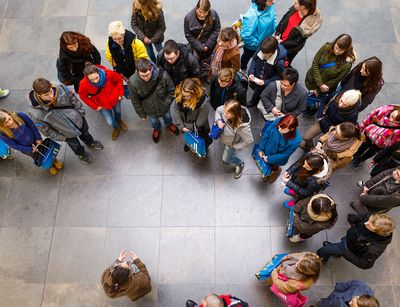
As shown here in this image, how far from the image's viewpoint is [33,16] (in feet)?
23.3

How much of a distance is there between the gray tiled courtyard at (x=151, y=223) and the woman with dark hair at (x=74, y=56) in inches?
40.4

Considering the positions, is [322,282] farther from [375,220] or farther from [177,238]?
[177,238]

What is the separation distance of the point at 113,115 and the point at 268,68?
8.18 ft

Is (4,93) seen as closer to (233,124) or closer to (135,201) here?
(135,201)

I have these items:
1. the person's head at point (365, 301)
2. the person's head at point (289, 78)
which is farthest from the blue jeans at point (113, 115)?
the person's head at point (365, 301)

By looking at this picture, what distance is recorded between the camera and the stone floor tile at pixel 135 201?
210 inches

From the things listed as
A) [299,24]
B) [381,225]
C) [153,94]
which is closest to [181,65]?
[153,94]

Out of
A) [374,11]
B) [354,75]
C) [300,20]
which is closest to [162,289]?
[354,75]

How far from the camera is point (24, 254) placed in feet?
17.0

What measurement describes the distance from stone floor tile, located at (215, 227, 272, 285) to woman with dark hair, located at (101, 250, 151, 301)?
3.74ft

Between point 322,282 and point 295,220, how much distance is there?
3.44 ft

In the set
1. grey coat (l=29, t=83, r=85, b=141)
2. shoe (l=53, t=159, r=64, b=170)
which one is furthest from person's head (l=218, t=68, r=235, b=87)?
shoe (l=53, t=159, r=64, b=170)

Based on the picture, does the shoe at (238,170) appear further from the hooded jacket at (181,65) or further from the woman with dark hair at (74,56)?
the woman with dark hair at (74,56)

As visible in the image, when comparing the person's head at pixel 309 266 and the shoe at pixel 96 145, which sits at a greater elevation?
the person's head at pixel 309 266
